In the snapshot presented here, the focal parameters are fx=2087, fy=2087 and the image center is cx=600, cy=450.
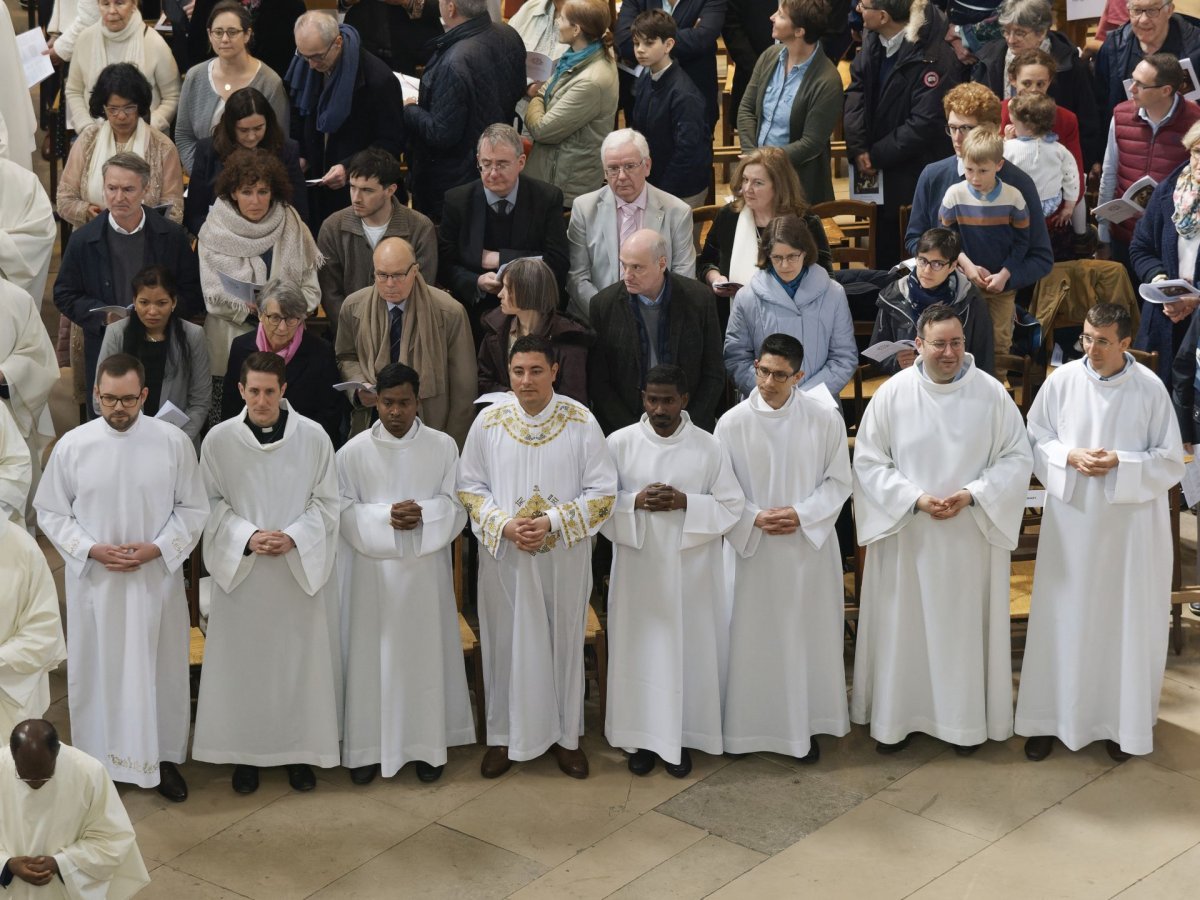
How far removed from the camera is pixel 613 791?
26.8 ft

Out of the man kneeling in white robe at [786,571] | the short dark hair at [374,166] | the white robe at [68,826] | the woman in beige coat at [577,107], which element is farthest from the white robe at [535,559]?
the woman in beige coat at [577,107]

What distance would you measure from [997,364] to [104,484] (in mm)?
4095

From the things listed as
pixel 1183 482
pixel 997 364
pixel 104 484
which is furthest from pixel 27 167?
pixel 1183 482

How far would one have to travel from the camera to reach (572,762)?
8.29 meters

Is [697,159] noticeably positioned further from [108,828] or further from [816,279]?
[108,828]

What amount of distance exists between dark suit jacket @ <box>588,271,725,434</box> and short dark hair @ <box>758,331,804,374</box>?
68 centimetres

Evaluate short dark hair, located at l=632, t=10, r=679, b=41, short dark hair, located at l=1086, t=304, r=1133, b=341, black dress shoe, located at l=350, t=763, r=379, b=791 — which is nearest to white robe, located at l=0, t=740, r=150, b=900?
black dress shoe, located at l=350, t=763, r=379, b=791

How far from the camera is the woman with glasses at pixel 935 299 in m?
8.66

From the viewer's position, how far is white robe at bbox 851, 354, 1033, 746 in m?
8.29

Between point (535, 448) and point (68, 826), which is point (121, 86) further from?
point (68, 826)

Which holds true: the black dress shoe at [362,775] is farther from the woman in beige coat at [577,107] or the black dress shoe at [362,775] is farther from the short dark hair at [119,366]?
the woman in beige coat at [577,107]

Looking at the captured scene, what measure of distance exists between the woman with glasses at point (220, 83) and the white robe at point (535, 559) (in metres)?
2.52

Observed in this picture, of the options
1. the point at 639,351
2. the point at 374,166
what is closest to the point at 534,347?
the point at 639,351

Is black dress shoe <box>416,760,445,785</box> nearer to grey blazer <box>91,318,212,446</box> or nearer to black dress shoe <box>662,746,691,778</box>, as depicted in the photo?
black dress shoe <box>662,746,691,778</box>
